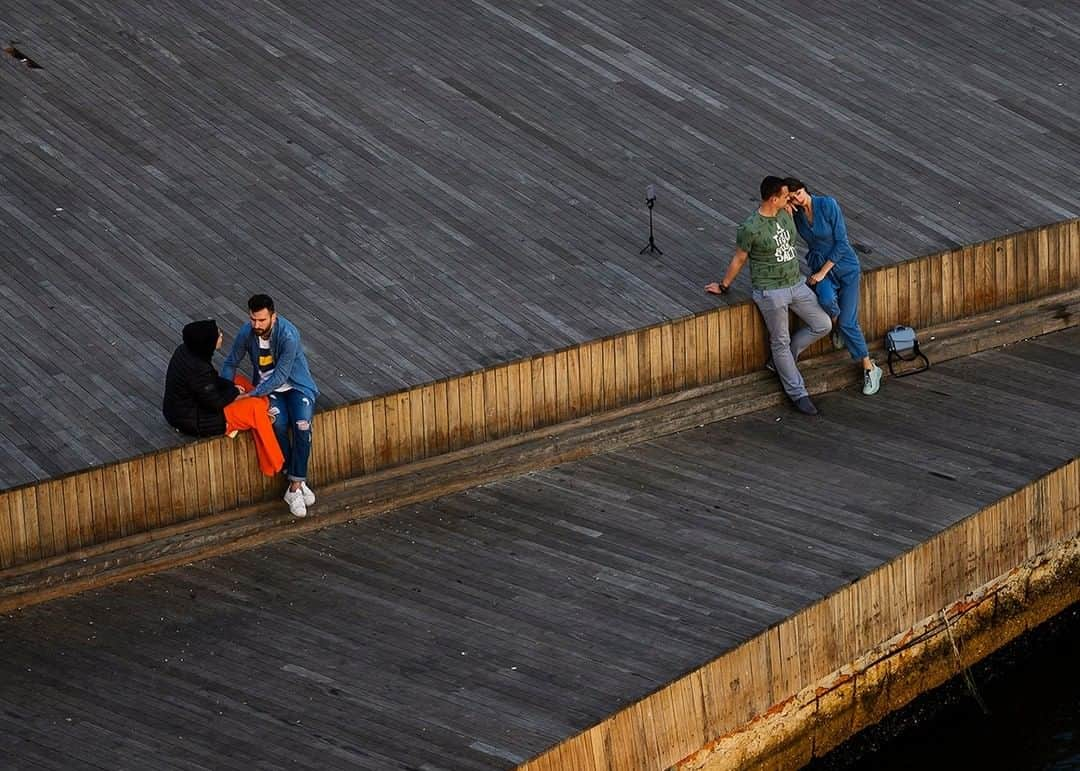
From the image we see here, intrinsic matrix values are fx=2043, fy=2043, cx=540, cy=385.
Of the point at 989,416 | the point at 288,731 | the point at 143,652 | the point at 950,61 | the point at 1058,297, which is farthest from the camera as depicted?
the point at 950,61

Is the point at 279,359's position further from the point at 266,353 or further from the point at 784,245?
the point at 784,245

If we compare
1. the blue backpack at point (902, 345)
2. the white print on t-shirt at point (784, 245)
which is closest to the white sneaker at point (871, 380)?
the blue backpack at point (902, 345)

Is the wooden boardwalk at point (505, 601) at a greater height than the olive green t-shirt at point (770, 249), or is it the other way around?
the olive green t-shirt at point (770, 249)

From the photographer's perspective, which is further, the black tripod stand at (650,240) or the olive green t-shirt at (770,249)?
the black tripod stand at (650,240)

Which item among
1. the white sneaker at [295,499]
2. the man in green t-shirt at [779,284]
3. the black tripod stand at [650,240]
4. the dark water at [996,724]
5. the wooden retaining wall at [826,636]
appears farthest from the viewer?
the black tripod stand at [650,240]

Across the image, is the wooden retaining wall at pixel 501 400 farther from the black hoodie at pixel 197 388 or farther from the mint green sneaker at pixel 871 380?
the mint green sneaker at pixel 871 380

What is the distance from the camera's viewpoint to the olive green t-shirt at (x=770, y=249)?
12.2 m

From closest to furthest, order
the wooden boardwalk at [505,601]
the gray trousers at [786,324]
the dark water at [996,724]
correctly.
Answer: the wooden boardwalk at [505,601] → the dark water at [996,724] → the gray trousers at [786,324]

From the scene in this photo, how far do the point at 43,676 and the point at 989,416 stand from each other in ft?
20.3

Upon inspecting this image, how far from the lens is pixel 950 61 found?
16391 mm

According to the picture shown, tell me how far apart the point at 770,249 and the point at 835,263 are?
0.60m

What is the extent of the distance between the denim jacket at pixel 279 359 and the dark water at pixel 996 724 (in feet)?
11.9

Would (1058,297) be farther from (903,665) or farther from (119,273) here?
(119,273)

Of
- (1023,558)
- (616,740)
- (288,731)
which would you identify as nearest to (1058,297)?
(1023,558)
